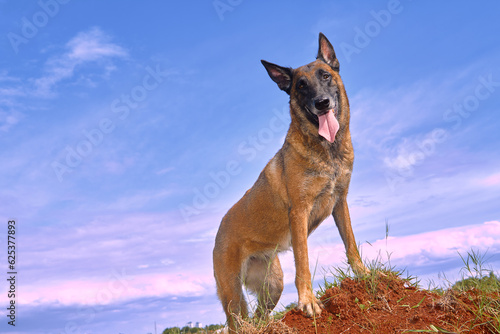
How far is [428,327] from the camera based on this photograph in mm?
4246

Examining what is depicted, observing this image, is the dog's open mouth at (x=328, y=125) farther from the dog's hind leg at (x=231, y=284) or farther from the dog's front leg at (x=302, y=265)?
the dog's hind leg at (x=231, y=284)

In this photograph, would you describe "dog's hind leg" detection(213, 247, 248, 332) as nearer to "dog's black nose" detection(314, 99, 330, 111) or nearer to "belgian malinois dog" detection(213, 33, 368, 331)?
"belgian malinois dog" detection(213, 33, 368, 331)

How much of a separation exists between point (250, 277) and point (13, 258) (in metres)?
5.00

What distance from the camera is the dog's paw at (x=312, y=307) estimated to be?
4.84 metres

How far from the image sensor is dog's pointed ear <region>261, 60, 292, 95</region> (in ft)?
21.5

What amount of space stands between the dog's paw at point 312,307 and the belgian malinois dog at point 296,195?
0.31m

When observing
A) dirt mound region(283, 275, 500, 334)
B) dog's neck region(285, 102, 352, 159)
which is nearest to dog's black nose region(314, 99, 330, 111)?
dog's neck region(285, 102, 352, 159)

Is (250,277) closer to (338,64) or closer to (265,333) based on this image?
(265,333)

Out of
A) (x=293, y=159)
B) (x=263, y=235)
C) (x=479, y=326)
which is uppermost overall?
(x=293, y=159)

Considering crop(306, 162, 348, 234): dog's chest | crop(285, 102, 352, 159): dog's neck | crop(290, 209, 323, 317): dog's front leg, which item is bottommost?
crop(290, 209, 323, 317): dog's front leg

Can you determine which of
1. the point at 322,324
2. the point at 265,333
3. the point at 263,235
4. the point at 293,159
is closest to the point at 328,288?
the point at 322,324

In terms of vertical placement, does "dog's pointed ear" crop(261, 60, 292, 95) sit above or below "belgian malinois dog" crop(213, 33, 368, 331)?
above

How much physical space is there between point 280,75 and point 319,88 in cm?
83

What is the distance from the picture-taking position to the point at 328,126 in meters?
6.07
